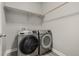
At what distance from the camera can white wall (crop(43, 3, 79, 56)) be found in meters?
1.42

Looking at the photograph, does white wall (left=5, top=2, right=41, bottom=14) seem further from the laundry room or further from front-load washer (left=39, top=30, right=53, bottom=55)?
front-load washer (left=39, top=30, right=53, bottom=55)

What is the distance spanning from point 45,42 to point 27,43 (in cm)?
56

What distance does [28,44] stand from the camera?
159 cm

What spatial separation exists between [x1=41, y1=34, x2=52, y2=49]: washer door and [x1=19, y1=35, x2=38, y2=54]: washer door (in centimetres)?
22

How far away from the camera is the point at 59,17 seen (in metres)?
1.87

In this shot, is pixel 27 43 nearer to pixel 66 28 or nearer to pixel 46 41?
pixel 46 41

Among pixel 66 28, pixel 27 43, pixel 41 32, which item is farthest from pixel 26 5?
pixel 66 28

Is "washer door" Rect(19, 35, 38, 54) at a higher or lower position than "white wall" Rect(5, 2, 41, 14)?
lower

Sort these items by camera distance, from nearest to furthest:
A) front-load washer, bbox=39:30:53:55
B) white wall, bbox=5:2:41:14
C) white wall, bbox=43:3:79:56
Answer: white wall, bbox=43:3:79:56 → front-load washer, bbox=39:30:53:55 → white wall, bbox=5:2:41:14

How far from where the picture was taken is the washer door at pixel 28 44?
151 centimetres

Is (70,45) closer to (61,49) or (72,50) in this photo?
(72,50)

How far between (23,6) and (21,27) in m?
0.71

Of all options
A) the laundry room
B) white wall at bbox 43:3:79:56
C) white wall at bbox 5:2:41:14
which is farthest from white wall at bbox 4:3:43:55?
white wall at bbox 43:3:79:56

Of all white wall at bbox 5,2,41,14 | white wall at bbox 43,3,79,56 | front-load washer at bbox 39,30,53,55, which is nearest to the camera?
white wall at bbox 43,3,79,56
